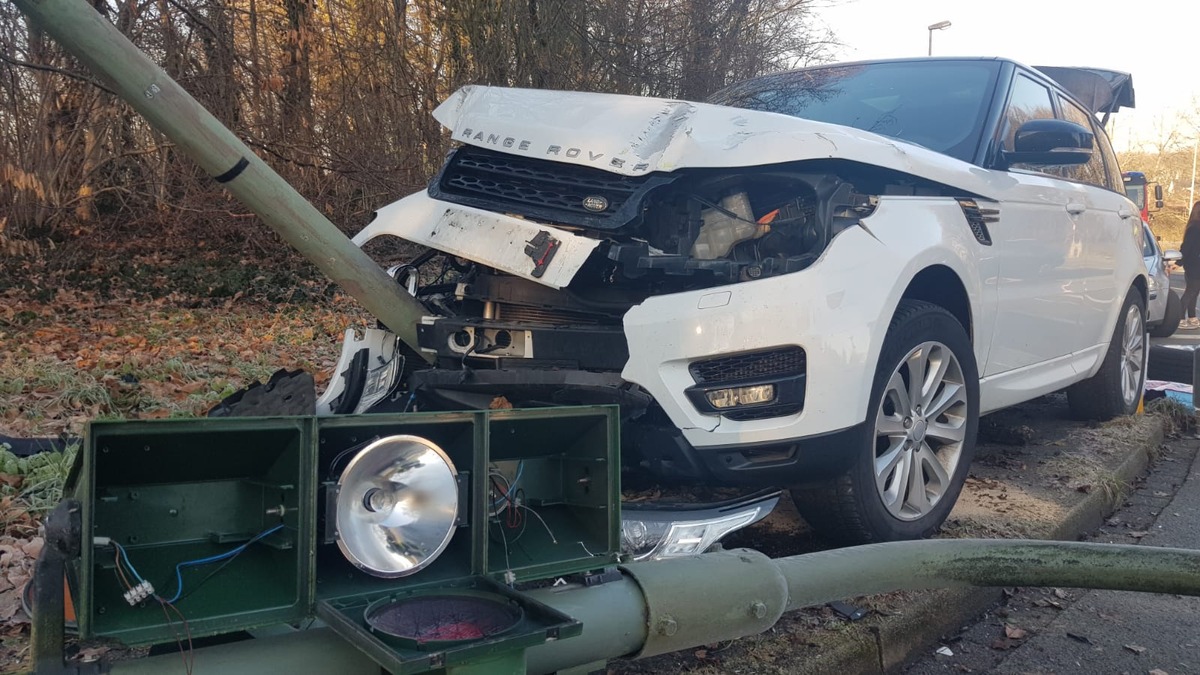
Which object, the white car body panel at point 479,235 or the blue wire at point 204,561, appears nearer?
the blue wire at point 204,561

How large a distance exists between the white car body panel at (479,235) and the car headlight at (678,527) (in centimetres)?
79

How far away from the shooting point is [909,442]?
3494mm

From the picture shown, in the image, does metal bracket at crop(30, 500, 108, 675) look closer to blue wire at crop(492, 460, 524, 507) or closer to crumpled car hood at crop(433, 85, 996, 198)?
blue wire at crop(492, 460, 524, 507)

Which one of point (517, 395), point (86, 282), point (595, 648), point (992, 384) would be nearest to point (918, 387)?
point (992, 384)

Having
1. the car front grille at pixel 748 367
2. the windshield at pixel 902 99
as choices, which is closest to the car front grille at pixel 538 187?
the car front grille at pixel 748 367

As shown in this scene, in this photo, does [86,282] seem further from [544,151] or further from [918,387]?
[918,387]

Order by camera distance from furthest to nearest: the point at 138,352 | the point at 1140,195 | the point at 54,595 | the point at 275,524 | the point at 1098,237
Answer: the point at 1140,195, the point at 138,352, the point at 1098,237, the point at 275,524, the point at 54,595

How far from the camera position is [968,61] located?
4.77 metres

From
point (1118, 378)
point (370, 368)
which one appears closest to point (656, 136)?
point (370, 368)

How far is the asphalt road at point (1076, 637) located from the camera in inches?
118

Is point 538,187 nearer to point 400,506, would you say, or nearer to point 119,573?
point 400,506

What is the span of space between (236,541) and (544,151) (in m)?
1.95

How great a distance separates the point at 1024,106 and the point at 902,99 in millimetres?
745

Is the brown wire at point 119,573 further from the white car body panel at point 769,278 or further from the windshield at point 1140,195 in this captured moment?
the windshield at point 1140,195
